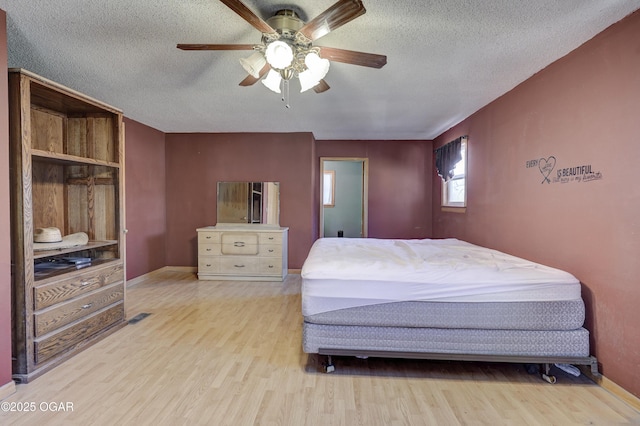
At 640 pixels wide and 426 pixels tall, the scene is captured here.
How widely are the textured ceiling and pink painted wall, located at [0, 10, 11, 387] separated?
0.32 m

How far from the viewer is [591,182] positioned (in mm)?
2025

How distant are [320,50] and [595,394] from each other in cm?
272

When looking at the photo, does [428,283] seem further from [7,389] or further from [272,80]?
[7,389]

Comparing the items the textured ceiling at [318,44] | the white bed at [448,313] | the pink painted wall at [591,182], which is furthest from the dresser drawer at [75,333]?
the pink painted wall at [591,182]

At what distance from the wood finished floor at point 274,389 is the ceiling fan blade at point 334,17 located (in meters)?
2.09

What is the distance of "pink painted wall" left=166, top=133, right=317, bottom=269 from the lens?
16.4 feet

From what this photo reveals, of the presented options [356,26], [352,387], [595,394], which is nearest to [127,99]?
[356,26]

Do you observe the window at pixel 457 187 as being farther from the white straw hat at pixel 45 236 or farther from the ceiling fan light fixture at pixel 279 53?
the white straw hat at pixel 45 236

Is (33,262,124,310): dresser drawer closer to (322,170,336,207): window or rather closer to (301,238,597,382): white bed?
(301,238,597,382): white bed

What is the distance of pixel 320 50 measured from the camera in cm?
193

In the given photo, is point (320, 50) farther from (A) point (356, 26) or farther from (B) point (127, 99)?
(B) point (127, 99)

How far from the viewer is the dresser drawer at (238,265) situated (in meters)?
4.52

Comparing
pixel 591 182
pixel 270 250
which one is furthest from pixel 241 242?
pixel 591 182

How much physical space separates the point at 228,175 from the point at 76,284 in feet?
9.81
